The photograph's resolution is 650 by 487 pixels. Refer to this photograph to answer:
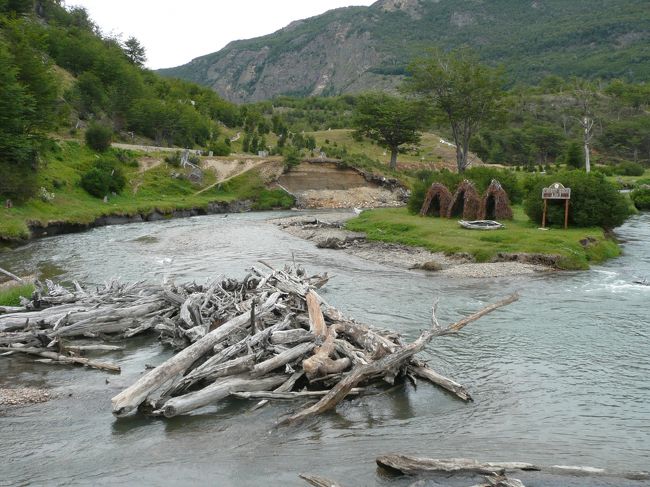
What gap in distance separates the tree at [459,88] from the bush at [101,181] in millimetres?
37977

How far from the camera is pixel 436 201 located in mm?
47438

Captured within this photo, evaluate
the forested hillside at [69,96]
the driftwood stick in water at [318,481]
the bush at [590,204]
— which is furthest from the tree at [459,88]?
the driftwood stick in water at [318,481]

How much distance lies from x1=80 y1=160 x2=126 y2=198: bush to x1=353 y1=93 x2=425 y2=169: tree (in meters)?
44.8

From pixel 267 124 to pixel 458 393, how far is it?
113154mm

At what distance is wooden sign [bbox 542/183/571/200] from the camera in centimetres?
3469

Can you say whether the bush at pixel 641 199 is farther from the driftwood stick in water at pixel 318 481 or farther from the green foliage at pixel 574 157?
the driftwood stick in water at pixel 318 481

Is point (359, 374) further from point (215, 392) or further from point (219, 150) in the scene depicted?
point (219, 150)

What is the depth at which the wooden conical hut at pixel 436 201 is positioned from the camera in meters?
45.2

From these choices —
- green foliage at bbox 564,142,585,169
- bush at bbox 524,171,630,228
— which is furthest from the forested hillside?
green foliage at bbox 564,142,585,169

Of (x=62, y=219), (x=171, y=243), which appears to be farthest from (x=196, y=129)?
(x=171, y=243)

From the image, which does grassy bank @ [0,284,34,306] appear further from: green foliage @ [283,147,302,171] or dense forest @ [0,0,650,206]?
green foliage @ [283,147,302,171]

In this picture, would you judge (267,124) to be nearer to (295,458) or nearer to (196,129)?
(196,129)

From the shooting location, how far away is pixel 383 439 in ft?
34.4

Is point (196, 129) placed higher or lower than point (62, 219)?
higher
